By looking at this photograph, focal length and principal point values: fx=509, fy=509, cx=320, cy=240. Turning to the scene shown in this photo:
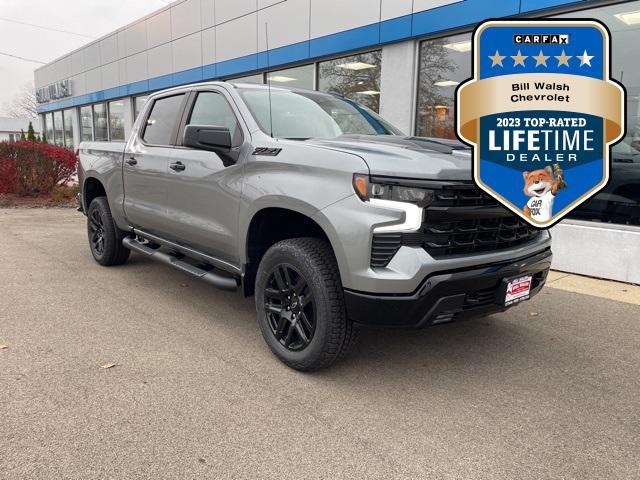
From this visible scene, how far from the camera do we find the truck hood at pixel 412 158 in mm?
2791

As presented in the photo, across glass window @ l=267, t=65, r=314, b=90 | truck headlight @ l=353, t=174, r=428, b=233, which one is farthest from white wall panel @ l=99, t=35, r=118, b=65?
truck headlight @ l=353, t=174, r=428, b=233

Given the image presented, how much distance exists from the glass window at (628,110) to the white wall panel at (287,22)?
5.58m

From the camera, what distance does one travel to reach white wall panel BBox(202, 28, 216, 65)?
43.2ft

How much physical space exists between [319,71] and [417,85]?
2589 millimetres

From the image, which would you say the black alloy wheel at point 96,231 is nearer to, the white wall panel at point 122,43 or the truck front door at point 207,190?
the truck front door at point 207,190

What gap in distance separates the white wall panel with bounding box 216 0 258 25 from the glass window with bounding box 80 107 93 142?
40.5 ft

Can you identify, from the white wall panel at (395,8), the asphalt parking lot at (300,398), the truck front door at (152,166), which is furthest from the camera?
the white wall panel at (395,8)

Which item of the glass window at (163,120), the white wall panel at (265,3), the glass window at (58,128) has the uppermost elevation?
the white wall panel at (265,3)

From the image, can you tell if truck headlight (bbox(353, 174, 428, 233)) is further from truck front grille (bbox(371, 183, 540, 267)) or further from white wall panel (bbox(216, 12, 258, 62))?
white wall panel (bbox(216, 12, 258, 62))

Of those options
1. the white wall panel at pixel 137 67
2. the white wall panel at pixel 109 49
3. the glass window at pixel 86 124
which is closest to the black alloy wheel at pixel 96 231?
the white wall panel at pixel 137 67

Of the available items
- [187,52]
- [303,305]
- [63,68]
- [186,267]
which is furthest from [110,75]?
[303,305]

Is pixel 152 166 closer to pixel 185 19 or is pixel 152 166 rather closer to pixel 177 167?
pixel 177 167

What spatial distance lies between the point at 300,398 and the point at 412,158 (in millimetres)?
1528

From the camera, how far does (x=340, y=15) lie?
30.2 ft
